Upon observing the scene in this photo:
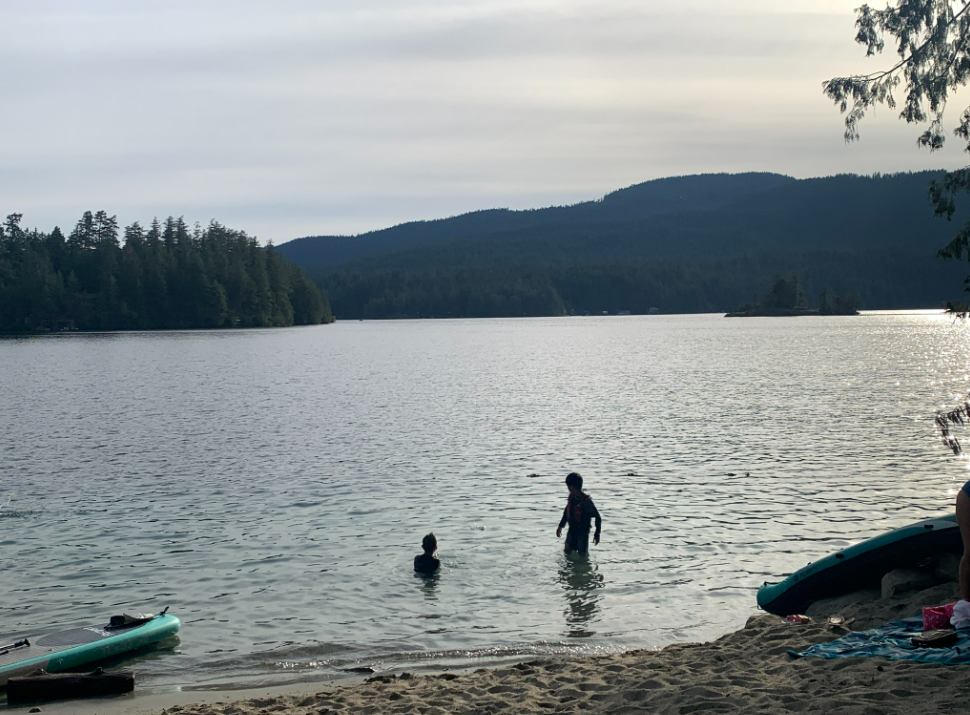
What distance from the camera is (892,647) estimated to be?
9.53 m

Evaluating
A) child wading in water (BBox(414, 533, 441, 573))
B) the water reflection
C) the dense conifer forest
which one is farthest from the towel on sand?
the dense conifer forest

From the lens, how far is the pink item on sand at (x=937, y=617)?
9656 millimetres

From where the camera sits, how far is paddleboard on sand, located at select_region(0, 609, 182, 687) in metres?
11.6

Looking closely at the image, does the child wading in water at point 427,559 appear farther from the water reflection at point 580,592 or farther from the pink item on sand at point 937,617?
the pink item on sand at point 937,617

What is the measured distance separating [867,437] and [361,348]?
88839 mm

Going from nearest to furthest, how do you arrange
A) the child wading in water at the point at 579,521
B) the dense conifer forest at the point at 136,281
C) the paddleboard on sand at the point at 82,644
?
the paddleboard on sand at the point at 82,644, the child wading in water at the point at 579,521, the dense conifer forest at the point at 136,281

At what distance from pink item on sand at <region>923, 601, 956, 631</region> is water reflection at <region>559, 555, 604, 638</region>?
4646 mm

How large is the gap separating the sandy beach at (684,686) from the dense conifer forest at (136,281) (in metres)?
165

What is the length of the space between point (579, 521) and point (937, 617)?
751 centimetres

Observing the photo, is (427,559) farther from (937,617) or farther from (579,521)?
(937,617)

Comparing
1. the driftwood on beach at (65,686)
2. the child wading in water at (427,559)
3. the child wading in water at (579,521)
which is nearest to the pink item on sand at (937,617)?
the child wading in water at (579,521)

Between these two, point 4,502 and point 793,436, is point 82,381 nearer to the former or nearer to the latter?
point 4,502

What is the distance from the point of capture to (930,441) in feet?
100

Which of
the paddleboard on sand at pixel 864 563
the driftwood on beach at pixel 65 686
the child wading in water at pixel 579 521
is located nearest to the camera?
the driftwood on beach at pixel 65 686
